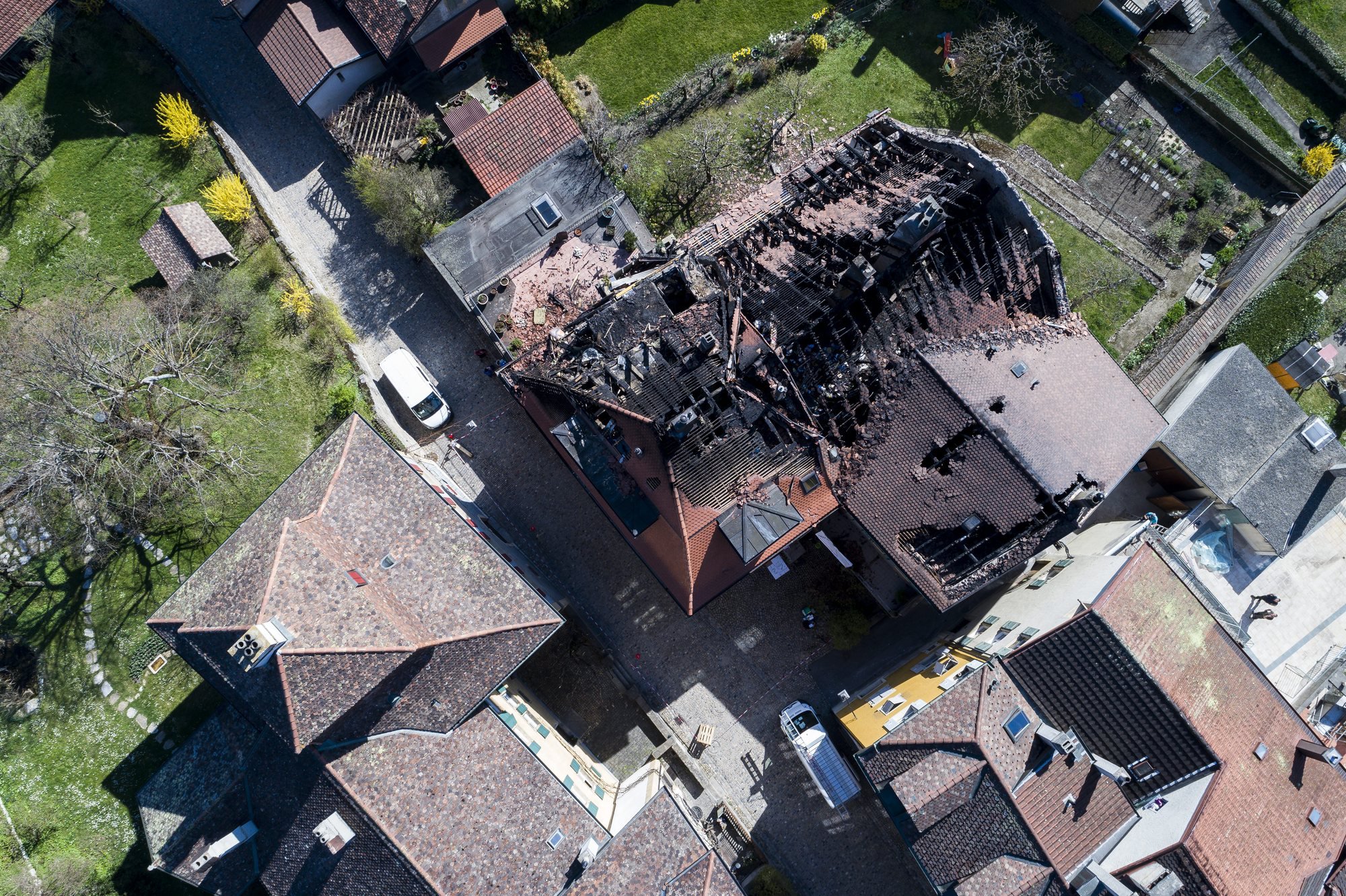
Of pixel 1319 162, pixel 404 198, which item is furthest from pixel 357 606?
pixel 1319 162

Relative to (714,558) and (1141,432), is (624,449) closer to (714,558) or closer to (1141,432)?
(714,558)

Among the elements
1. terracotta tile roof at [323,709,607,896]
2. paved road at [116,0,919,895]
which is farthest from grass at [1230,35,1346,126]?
terracotta tile roof at [323,709,607,896]

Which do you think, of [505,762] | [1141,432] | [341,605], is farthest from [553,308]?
[1141,432]

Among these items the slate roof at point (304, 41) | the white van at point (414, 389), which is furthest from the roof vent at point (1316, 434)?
the slate roof at point (304, 41)

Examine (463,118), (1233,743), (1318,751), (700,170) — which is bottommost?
(1318,751)

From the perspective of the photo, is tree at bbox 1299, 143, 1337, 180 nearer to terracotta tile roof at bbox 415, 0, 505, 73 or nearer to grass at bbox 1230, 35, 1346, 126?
grass at bbox 1230, 35, 1346, 126

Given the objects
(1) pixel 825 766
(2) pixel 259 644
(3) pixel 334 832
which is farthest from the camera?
(1) pixel 825 766

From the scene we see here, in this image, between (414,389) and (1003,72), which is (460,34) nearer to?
(414,389)
